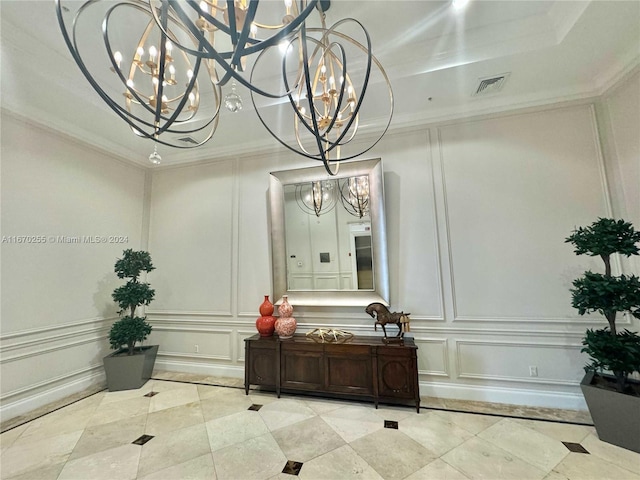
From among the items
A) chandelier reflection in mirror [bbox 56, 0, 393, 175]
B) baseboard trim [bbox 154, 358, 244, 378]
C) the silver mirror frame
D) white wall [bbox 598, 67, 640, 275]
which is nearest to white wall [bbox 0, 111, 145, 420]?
baseboard trim [bbox 154, 358, 244, 378]

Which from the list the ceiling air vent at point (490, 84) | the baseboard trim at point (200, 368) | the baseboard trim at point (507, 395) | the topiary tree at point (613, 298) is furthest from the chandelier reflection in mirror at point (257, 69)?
the baseboard trim at point (200, 368)

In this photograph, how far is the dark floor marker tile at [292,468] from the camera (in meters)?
1.93

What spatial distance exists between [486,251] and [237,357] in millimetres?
3305

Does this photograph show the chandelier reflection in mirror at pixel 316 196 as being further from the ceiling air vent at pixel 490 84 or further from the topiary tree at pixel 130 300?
the topiary tree at pixel 130 300

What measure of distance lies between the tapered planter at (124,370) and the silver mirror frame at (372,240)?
5.94 feet

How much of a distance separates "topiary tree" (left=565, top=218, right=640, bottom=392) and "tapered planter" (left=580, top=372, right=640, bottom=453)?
127 millimetres

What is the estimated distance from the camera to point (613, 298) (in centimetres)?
222

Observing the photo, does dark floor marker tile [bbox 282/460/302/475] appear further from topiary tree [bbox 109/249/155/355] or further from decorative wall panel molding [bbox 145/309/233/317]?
topiary tree [bbox 109/249/155/355]

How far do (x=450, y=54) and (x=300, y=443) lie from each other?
360 centimetres

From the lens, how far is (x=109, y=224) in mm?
3814

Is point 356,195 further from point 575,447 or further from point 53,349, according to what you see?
point 53,349

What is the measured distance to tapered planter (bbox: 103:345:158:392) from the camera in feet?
10.8

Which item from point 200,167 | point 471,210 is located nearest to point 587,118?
point 471,210

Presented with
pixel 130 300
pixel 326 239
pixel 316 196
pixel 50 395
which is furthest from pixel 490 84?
pixel 50 395
